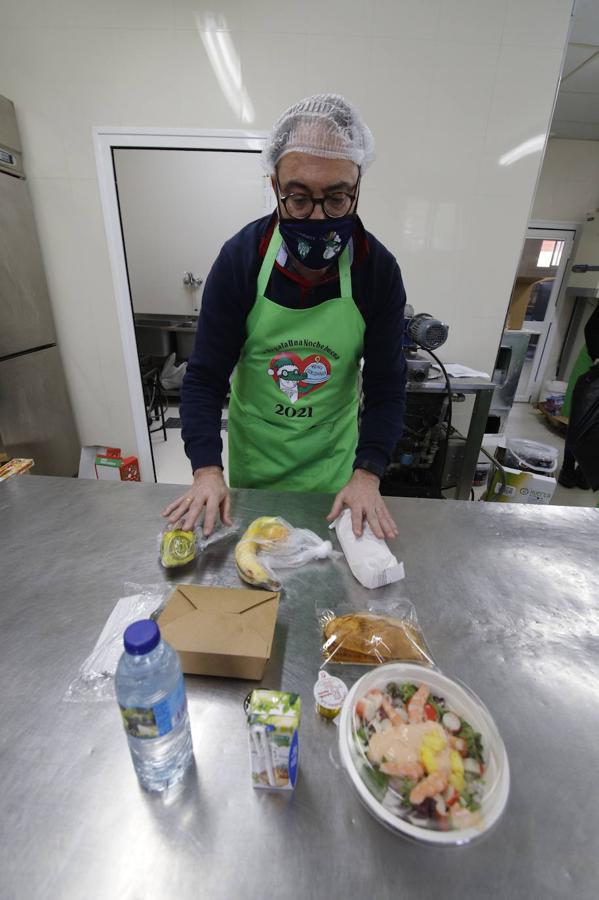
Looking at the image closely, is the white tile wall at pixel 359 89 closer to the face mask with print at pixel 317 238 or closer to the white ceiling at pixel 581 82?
the white ceiling at pixel 581 82

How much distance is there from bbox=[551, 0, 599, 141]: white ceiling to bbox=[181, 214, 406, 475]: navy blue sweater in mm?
2464

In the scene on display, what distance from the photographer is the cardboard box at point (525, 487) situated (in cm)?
242

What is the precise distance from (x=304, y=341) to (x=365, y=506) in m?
0.50

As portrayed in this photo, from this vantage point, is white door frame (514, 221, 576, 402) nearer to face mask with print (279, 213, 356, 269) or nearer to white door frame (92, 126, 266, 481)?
white door frame (92, 126, 266, 481)

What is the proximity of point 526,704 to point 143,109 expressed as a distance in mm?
3027

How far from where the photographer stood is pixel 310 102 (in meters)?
1.01

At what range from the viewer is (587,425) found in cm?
229

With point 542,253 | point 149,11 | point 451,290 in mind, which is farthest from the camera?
point 542,253

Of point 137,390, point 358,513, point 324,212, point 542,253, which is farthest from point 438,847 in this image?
point 542,253

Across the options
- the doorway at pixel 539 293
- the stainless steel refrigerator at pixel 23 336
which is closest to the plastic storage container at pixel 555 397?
the doorway at pixel 539 293

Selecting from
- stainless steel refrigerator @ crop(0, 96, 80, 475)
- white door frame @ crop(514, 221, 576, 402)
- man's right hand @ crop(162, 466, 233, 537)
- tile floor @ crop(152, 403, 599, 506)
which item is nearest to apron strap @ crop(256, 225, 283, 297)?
man's right hand @ crop(162, 466, 233, 537)

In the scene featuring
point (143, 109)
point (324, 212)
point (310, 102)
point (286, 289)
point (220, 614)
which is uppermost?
point (143, 109)

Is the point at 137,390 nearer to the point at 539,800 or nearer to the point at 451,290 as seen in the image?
the point at 451,290

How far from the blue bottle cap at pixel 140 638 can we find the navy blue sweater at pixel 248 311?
0.67 metres
